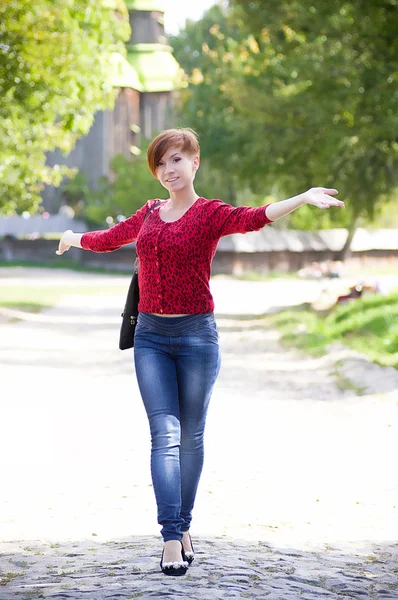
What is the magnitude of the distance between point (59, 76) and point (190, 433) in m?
19.4

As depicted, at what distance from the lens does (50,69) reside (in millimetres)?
24000

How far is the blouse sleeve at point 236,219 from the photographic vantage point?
17.8 feet

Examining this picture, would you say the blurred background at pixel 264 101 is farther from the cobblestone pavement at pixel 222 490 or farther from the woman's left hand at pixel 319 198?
the woman's left hand at pixel 319 198

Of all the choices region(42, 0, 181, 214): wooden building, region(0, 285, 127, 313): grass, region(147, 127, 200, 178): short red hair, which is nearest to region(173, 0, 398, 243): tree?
region(0, 285, 127, 313): grass

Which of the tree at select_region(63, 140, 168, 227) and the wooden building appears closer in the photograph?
the tree at select_region(63, 140, 168, 227)

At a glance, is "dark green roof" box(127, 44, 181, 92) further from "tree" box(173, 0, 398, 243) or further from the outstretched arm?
the outstretched arm

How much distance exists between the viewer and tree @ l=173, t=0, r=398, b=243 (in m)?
23.3

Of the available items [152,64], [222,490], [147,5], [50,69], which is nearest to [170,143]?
[222,490]

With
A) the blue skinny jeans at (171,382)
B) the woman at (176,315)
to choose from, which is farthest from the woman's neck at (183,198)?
the blue skinny jeans at (171,382)

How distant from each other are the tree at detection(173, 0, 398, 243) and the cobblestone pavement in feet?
26.7

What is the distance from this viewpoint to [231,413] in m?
12.7

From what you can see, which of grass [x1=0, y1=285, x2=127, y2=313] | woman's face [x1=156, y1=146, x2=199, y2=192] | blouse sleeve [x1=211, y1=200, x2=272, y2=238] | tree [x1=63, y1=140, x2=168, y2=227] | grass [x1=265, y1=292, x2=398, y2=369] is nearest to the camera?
blouse sleeve [x1=211, y1=200, x2=272, y2=238]

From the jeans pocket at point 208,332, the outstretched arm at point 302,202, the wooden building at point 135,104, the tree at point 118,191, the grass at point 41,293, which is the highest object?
the wooden building at point 135,104

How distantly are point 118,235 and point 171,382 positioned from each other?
2.67 feet
